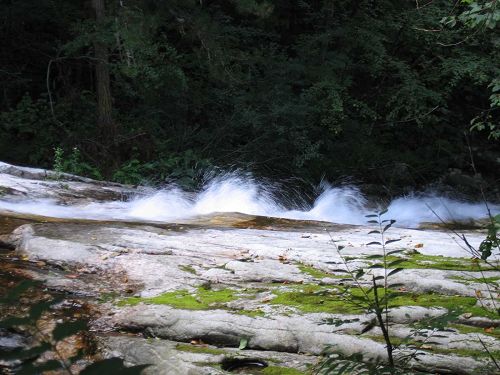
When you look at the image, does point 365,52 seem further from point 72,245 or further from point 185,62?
point 72,245

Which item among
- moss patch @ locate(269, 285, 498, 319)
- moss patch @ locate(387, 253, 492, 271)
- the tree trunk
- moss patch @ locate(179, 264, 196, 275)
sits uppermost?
the tree trunk

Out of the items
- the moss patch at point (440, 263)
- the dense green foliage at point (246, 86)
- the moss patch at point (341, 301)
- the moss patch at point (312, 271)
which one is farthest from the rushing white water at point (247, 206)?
the moss patch at point (341, 301)

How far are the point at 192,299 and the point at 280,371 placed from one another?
43.3 inches

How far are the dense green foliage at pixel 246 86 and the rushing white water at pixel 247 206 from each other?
88 cm

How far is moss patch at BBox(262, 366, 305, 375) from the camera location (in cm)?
338

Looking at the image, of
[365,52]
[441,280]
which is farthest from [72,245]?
[365,52]

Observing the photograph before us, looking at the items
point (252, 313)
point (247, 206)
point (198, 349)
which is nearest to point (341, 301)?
point (252, 313)

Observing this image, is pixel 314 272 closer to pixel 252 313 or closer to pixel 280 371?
pixel 252 313

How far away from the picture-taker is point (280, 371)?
11.2 ft

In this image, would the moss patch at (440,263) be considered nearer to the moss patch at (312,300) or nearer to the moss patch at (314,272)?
the moss patch at (314,272)

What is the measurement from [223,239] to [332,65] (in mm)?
8446

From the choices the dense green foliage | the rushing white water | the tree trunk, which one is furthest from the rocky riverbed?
the tree trunk

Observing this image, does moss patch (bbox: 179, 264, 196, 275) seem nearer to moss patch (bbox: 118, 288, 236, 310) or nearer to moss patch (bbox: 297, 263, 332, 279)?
moss patch (bbox: 118, 288, 236, 310)

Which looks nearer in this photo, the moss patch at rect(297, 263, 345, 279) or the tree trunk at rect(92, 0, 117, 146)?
the moss patch at rect(297, 263, 345, 279)
